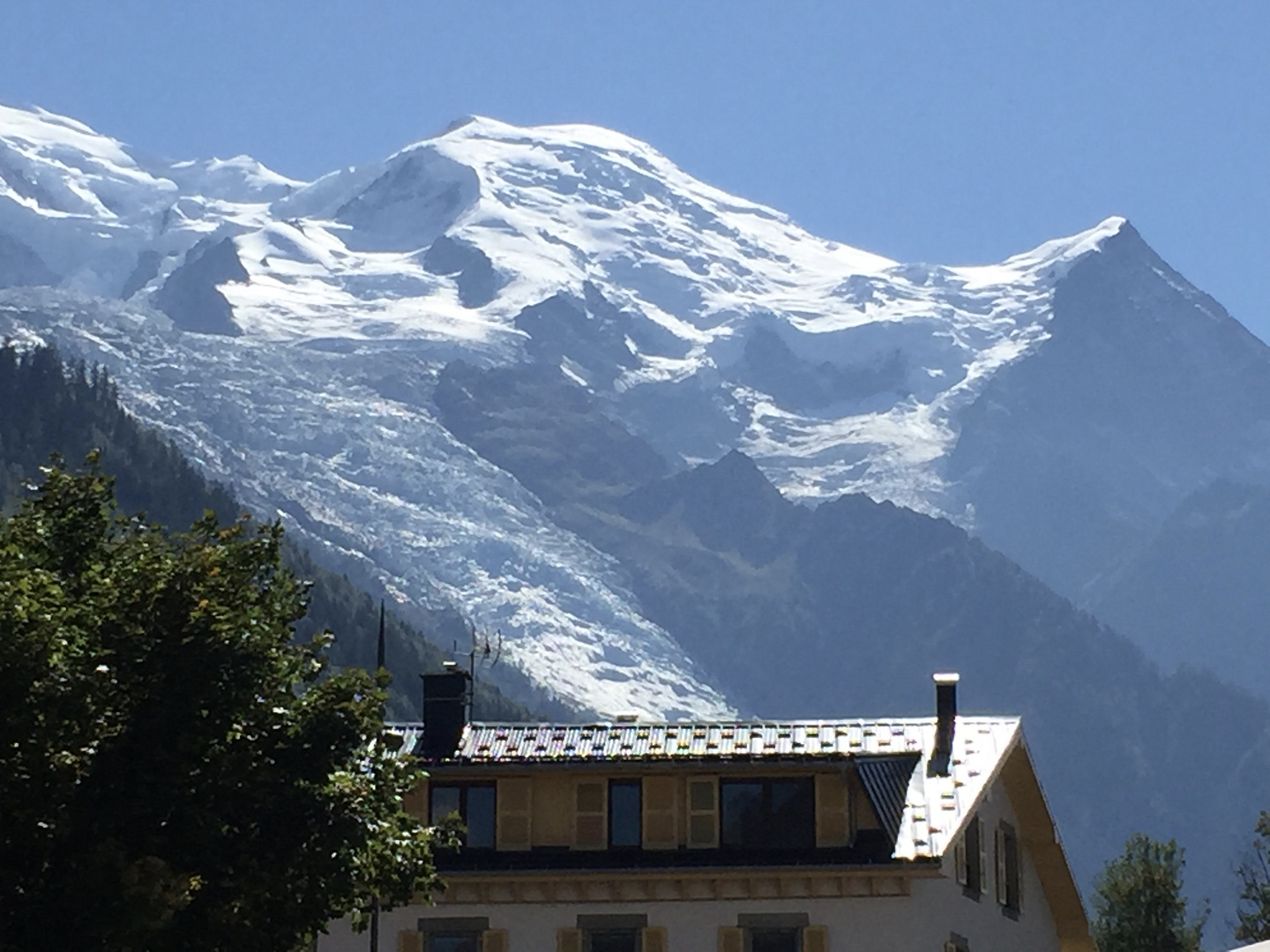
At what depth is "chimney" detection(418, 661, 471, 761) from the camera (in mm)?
63188

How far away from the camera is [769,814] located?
198ft

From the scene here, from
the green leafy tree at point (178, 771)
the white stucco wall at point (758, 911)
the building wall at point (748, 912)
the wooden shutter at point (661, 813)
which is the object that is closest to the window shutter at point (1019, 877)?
the white stucco wall at point (758, 911)

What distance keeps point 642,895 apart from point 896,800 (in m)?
6.46

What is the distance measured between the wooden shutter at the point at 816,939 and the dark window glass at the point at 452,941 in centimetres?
806

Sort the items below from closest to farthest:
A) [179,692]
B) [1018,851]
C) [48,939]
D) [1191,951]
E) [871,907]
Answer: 1. [48,939]
2. [179,692]
3. [871,907]
4. [1018,851]
5. [1191,951]

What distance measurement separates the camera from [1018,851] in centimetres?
6856

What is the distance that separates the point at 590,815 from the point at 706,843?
9.48 feet

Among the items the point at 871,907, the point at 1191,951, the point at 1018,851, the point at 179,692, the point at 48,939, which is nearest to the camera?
the point at 48,939

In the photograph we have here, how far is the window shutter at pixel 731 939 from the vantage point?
5850 centimetres

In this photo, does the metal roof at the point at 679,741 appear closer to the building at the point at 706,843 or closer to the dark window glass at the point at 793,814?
the building at the point at 706,843

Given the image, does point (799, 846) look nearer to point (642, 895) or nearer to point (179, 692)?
point (642, 895)

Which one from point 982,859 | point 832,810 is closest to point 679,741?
point 832,810

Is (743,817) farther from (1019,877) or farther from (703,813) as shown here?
(1019,877)

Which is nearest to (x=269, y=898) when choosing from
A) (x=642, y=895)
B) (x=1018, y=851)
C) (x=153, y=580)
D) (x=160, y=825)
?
(x=160, y=825)
